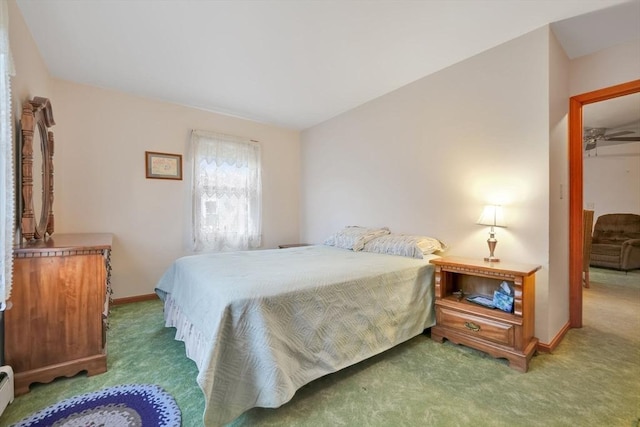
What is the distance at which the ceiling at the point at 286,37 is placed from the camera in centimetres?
190

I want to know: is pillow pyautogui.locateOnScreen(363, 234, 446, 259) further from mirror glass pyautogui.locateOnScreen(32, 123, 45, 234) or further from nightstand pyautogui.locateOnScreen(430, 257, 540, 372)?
mirror glass pyautogui.locateOnScreen(32, 123, 45, 234)

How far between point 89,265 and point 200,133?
2.33 meters

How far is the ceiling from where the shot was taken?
1903 millimetres

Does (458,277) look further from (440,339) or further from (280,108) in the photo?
(280,108)

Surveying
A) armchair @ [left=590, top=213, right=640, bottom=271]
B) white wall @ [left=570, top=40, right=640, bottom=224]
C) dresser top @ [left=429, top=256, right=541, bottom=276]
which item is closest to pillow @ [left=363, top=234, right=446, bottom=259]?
dresser top @ [left=429, top=256, right=541, bottom=276]

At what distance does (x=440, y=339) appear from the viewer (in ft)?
7.54

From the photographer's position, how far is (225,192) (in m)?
3.90

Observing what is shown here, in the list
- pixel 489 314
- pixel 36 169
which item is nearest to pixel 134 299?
pixel 36 169

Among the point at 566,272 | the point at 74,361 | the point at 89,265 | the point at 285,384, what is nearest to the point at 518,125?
the point at 566,272

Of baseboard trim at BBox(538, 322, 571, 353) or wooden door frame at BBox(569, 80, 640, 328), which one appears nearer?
baseboard trim at BBox(538, 322, 571, 353)

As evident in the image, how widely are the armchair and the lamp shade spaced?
446cm

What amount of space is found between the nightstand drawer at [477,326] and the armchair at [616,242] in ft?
15.7

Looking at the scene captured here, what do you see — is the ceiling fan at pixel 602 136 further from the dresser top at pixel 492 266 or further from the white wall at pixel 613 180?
the dresser top at pixel 492 266

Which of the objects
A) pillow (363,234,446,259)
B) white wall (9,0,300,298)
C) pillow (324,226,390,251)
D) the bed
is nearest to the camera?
the bed
